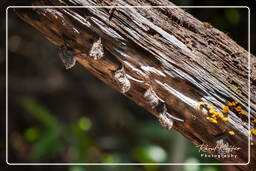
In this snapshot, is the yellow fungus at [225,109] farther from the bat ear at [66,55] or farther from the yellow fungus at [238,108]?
the bat ear at [66,55]

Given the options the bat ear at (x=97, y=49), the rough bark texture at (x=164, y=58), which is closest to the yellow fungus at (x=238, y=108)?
the rough bark texture at (x=164, y=58)

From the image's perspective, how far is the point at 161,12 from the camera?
Result: 0.92 m

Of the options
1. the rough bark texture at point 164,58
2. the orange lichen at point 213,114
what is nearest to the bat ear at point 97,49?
the rough bark texture at point 164,58

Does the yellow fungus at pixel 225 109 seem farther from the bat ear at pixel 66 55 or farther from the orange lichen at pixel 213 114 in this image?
the bat ear at pixel 66 55

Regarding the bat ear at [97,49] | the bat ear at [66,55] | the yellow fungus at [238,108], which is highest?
the yellow fungus at [238,108]

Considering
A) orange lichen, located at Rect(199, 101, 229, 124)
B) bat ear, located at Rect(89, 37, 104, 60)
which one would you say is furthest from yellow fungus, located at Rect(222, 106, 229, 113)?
bat ear, located at Rect(89, 37, 104, 60)

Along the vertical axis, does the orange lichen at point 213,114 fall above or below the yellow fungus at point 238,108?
below

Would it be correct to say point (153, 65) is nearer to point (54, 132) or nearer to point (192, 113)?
point (192, 113)

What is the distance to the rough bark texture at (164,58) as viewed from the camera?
892 millimetres

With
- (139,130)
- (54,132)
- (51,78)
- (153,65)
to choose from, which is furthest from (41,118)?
(153,65)

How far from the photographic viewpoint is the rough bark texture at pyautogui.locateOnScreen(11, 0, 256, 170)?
89 cm

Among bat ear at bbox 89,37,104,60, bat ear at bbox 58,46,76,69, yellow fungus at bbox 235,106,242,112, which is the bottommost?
bat ear at bbox 58,46,76,69

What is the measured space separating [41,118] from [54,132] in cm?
9

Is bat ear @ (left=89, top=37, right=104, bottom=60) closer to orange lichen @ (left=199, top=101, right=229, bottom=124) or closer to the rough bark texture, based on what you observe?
the rough bark texture
